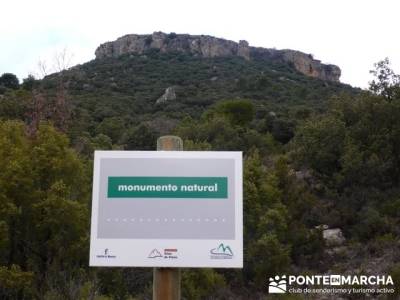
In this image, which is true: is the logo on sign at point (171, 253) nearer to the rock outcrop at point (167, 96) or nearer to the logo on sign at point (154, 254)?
the logo on sign at point (154, 254)

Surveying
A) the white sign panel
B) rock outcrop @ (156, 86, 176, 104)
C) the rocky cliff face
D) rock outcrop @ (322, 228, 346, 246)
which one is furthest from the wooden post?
the rocky cliff face

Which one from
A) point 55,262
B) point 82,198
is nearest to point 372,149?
point 82,198

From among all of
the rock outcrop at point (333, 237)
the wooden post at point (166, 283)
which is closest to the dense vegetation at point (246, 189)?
the rock outcrop at point (333, 237)

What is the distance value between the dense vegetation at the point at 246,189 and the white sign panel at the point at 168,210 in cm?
404

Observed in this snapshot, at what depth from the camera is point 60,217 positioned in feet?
29.9

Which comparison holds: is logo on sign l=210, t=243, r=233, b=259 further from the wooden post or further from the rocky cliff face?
the rocky cliff face

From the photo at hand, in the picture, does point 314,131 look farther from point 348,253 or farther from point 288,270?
point 288,270

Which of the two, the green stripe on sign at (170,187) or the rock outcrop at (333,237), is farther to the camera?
the rock outcrop at (333,237)

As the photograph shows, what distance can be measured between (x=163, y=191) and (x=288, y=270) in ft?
34.8

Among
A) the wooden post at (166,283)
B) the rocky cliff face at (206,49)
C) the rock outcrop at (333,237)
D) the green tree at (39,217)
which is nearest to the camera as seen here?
the wooden post at (166,283)

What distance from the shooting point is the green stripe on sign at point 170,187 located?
10.2 feet

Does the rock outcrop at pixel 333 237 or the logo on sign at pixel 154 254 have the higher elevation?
the rock outcrop at pixel 333 237

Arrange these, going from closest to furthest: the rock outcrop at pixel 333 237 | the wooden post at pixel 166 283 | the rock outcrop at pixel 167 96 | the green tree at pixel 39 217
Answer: the wooden post at pixel 166 283
the green tree at pixel 39 217
the rock outcrop at pixel 333 237
the rock outcrop at pixel 167 96

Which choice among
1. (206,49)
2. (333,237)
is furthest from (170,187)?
(206,49)
